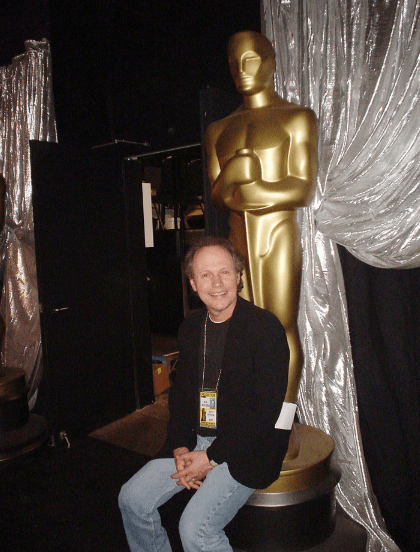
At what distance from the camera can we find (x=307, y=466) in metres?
1.88

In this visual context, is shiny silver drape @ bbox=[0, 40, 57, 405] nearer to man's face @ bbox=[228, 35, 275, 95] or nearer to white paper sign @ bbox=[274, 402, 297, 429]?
man's face @ bbox=[228, 35, 275, 95]

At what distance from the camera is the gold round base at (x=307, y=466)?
1.84 m

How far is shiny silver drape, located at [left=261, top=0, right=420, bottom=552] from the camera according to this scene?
1933mm

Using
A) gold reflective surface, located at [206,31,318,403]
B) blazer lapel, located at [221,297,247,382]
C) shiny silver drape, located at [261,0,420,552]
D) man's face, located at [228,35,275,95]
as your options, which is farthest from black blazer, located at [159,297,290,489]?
man's face, located at [228,35,275,95]

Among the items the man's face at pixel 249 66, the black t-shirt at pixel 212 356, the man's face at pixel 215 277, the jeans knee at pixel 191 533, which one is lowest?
the jeans knee at pixel 191 533

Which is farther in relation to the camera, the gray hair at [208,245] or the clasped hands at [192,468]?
the gray hair at [208,245]

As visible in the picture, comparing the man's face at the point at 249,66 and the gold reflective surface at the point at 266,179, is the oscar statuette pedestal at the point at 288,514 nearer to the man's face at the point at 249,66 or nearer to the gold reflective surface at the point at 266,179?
the gold reflective surface at the point at 266,179

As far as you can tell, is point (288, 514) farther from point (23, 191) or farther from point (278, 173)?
point (23, 191)

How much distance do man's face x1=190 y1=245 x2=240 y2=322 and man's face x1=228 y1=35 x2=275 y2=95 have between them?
0.70m

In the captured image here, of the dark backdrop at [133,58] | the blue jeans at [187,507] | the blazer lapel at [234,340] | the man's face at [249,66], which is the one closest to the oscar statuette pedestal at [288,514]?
the blue jeans at [187,507]

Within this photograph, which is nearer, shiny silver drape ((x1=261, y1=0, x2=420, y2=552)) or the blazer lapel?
the blazer lapel

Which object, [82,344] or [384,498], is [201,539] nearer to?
[384,498]

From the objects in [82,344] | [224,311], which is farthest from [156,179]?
[224,311]

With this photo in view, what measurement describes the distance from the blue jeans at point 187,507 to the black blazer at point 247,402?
0.05 m
